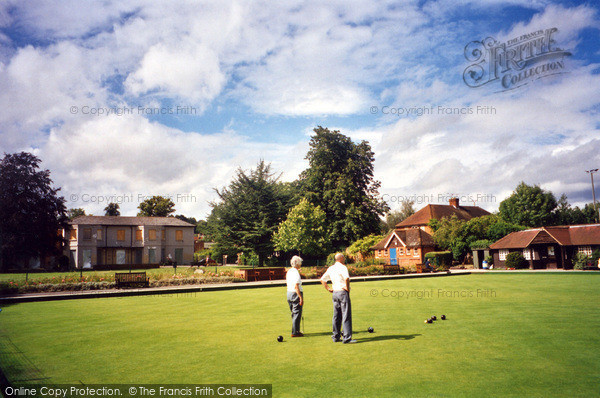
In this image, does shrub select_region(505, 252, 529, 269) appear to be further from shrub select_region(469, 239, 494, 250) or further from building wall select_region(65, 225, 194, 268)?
building wall select_region(65, 225, 194, 268)

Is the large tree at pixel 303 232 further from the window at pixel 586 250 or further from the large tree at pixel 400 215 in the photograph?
the large tree at pixel 400 215

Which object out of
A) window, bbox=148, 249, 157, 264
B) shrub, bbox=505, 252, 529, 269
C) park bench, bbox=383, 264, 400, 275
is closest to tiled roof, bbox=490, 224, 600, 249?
shrub, bbox=505, 252, 529, 269

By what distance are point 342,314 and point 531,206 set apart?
72.7m

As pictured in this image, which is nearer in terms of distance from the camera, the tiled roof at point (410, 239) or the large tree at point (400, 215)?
the tiled roof at point (410, 239)

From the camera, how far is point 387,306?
14094mm

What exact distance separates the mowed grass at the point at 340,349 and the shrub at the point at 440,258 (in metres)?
31.1

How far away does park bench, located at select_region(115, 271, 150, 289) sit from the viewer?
2275 centimetres

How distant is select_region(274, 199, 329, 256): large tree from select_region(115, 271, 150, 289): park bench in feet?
66.6

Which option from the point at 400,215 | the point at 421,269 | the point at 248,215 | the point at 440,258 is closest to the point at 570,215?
the point at 400,215

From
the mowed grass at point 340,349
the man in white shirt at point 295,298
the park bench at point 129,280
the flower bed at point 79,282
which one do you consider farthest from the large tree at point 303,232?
the man in white shirt at point 295,298

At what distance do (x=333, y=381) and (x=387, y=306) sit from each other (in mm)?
8802

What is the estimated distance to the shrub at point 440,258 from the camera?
4391 cm

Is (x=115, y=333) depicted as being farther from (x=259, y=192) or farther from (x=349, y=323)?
(x=259, y=192)

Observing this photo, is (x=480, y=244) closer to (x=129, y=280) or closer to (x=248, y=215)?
(x=248, y=215)
